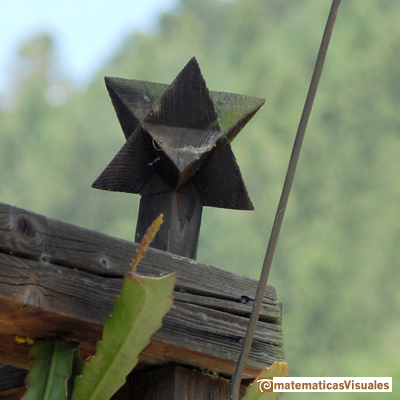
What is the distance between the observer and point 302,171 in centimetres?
2459

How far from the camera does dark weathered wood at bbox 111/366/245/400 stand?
2.89 ft

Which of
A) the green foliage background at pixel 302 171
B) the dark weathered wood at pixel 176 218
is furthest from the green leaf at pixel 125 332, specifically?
the green foliage background at pixel 302 171

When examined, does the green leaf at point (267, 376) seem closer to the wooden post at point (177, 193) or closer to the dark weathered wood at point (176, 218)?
the wooden post at point (177, 193)

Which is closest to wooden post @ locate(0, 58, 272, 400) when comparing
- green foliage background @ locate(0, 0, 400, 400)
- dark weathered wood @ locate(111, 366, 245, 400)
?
dark weathered wood @ locate(111, 366, 245, 400)

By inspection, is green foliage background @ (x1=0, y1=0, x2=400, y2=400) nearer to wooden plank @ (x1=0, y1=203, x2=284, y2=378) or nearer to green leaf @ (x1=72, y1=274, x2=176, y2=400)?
wooden plank @ (x1=0, y1=203, x2=284, y2=378)

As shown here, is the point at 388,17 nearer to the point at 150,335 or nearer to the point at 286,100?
the point at 286,100

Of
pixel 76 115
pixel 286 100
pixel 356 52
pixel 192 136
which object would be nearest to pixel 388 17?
pixel 356 52

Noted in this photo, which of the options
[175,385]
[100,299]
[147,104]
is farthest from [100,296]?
[147,104]

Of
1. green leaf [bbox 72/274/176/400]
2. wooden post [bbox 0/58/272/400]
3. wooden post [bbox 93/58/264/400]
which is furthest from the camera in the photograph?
wooden post [bbox 93/58/264/400]

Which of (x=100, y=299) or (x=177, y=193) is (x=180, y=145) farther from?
(x=100, y=299)

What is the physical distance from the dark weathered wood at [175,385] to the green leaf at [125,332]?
113 mm

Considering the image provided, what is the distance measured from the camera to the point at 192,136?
3.17ft

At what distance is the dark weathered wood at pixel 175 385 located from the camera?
88 cm

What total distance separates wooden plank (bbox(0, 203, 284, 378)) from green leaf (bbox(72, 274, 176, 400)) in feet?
0.17
